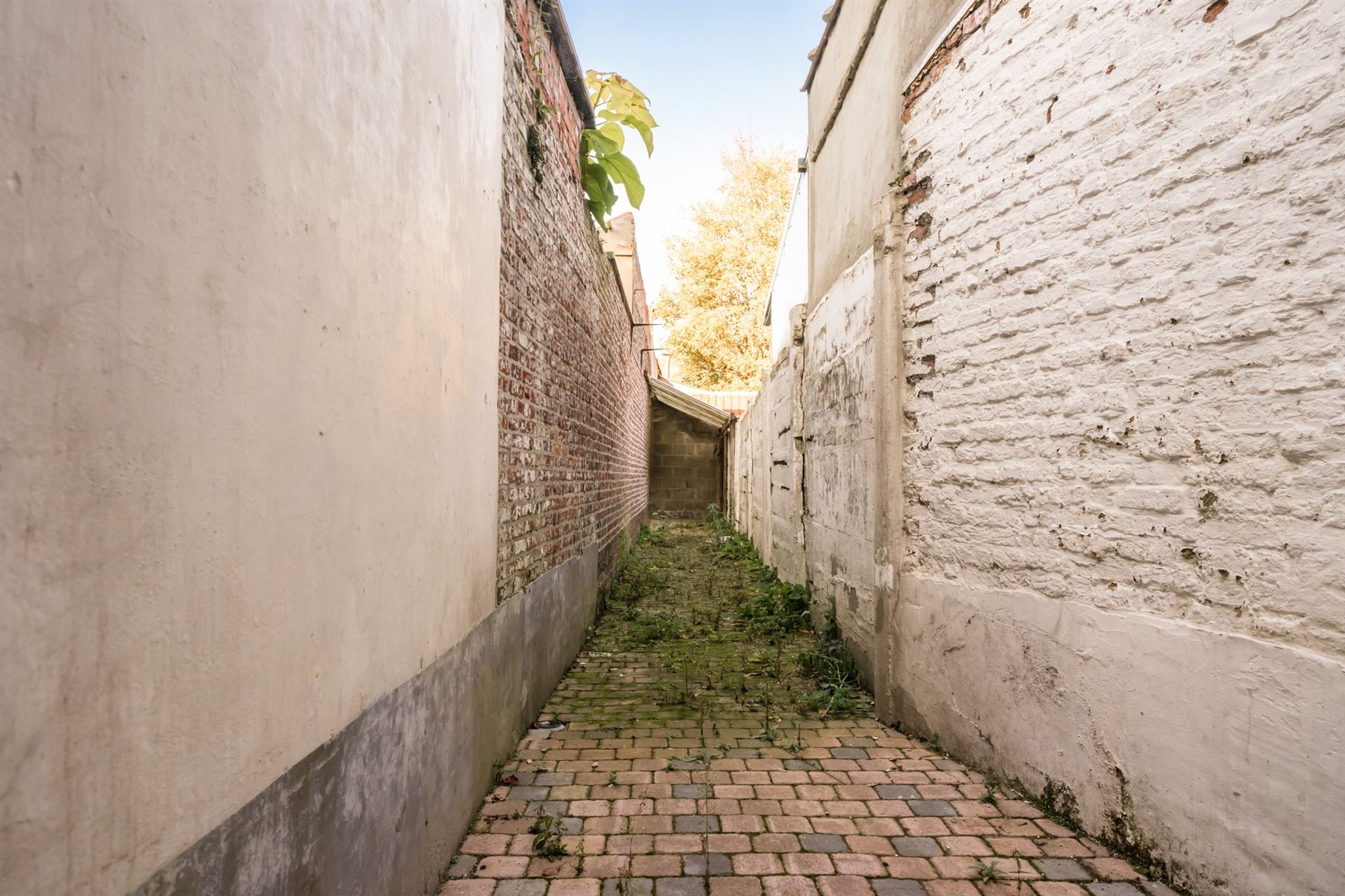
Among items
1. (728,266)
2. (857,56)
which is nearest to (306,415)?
(857,56)

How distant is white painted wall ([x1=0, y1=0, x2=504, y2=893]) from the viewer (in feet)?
3.07

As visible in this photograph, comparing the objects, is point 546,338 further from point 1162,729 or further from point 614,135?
point 1162,729

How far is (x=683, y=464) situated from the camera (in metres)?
18.4

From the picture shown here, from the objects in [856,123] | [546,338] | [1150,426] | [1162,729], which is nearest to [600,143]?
[856,123]

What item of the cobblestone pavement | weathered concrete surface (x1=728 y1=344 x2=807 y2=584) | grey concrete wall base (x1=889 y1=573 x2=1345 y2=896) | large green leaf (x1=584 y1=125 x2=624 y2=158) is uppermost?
large green leaf (x1=584 y1=125 x2=624 y2=158)

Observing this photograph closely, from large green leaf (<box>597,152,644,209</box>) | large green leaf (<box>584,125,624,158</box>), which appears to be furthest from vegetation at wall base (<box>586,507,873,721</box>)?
large green leaf (<box>584,125,624,158</box>)

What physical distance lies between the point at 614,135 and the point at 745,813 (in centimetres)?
491

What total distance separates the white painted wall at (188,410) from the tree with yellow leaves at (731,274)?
2327cm

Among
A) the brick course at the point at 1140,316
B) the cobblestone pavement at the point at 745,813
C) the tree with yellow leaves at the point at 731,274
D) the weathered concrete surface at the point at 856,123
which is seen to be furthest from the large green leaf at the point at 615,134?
the tree with yellow leaves at the point at 731,274

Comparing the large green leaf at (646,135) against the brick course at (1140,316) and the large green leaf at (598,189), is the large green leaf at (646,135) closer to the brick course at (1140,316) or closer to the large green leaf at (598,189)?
the large green leaf at (598,189)

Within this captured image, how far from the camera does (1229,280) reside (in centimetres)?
243

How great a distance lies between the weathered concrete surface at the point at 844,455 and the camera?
4.76 metres

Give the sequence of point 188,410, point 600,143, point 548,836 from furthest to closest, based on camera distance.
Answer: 1. point 600,143
2. point 548,836
3. point 188,410

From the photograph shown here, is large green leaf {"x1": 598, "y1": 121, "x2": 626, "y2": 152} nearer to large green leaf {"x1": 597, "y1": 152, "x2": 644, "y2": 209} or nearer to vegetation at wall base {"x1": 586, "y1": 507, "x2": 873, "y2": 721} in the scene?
large green leaf {"x1": 597, "y1": 152, "x2": 644, "y2": 209}
